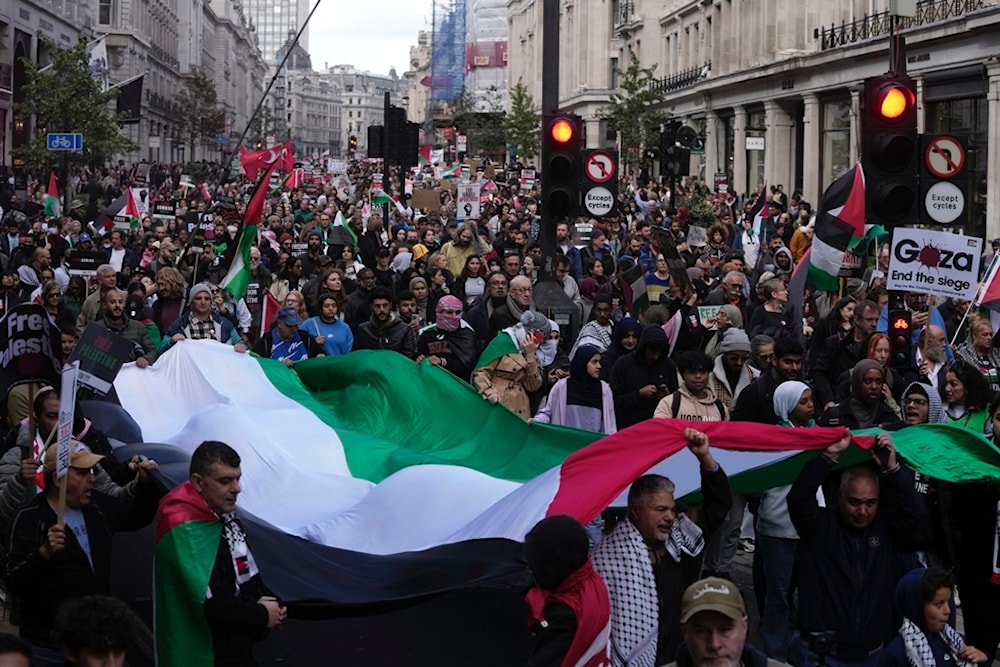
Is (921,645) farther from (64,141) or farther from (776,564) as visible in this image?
(64,141)

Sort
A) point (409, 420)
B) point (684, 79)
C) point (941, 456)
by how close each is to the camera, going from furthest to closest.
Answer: point (684, 79) < point (409, 420) < point (941, 456)

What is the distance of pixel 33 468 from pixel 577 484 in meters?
2.30

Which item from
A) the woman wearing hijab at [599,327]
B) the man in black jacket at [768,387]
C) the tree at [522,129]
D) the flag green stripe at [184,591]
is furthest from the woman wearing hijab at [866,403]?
the tree at [522,129]

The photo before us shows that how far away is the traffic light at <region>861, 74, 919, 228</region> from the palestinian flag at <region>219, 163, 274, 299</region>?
7.28 m

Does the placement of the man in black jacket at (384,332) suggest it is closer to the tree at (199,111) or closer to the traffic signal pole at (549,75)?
the traffic signal pole at (549,75)

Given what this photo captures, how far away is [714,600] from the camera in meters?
4.84

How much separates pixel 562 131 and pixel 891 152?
3585 mm

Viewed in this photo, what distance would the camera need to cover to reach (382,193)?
98.6ft

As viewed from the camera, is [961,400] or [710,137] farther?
[710,137]

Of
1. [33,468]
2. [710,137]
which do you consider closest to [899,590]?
[33,468]

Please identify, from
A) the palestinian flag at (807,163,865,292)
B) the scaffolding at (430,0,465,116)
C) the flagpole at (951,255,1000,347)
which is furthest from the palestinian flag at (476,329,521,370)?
the scaffolding at (430,0,465,116)

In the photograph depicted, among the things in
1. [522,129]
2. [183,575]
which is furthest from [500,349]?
[522,129]

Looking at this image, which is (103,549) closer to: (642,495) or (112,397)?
(642,495)

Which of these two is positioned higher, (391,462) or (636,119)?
(636,119)
